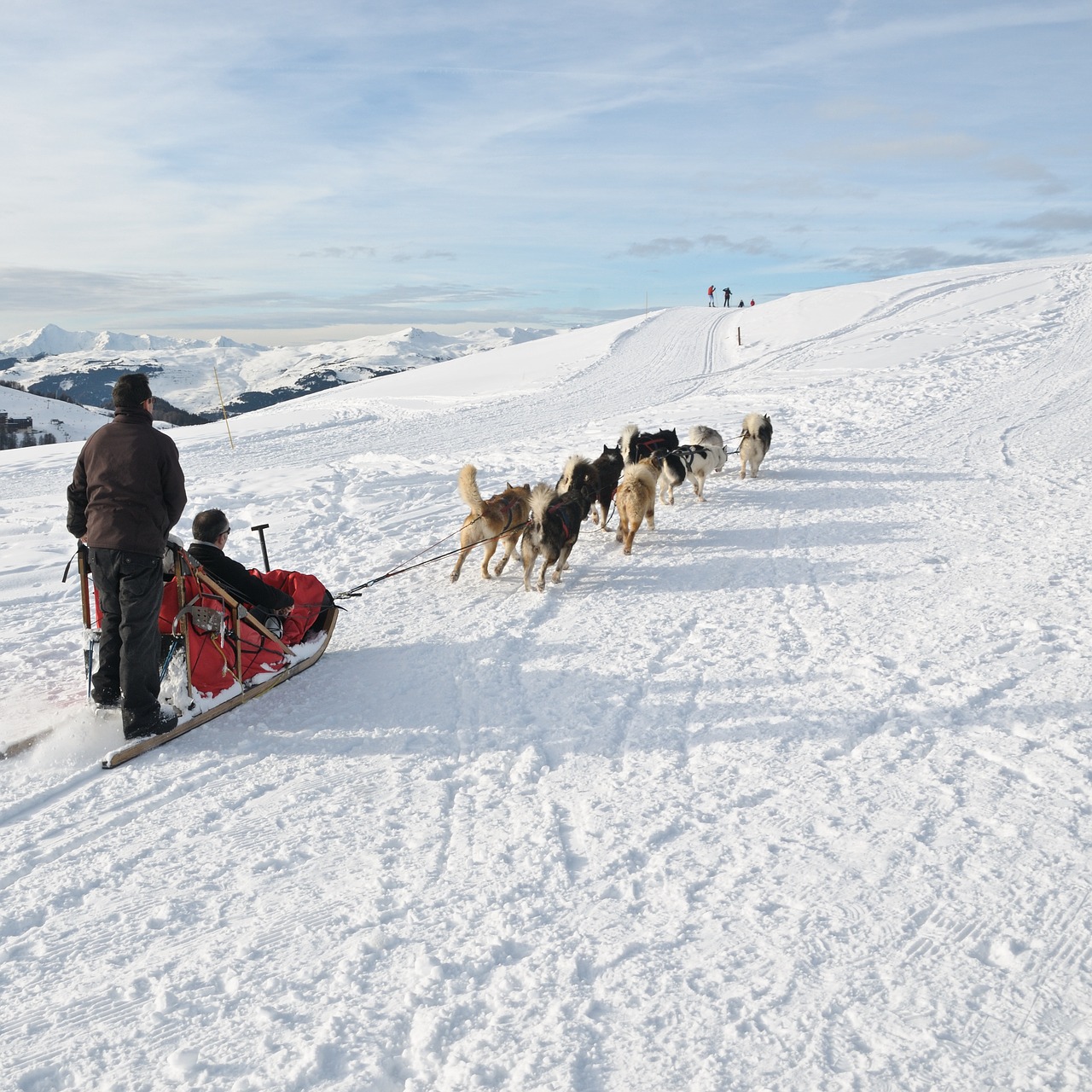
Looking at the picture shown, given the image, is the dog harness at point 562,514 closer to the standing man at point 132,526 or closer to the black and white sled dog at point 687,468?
the black and white sled dog at point 687,468

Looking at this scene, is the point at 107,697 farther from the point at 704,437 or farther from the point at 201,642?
the point at 704,437

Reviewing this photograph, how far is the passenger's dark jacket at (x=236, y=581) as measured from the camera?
4543 millimetres

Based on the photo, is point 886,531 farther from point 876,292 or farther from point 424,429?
point 876,292

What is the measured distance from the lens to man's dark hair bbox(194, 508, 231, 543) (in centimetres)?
456

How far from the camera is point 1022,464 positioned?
10.1 metres

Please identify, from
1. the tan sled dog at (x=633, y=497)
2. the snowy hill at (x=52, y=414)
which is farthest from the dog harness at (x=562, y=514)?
the snowy hill at (x=52, y=414)

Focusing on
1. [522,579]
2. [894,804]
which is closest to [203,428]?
[522,579]

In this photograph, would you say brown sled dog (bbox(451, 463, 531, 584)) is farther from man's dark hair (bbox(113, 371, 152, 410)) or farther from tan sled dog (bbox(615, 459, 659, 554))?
man's dark hair (bbox(113, 371, 152, 410))

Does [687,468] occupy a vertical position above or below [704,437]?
below

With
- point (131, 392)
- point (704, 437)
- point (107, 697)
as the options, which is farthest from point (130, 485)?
point (704, 437)

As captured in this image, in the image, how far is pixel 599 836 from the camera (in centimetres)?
330

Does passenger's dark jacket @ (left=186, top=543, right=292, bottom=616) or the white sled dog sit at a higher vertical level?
the white sled dog

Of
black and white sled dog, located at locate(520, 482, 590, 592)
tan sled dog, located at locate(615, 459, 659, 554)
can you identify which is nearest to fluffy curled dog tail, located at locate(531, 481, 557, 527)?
black and white sled dog, located at locate(520, 482, 590, 592)

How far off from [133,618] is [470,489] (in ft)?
9.65
